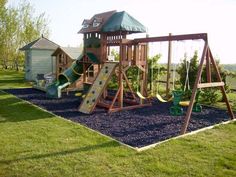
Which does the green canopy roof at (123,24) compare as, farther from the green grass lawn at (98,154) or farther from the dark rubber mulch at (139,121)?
the green grass lawn at (98,154)

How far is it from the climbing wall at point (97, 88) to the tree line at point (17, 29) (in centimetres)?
2226

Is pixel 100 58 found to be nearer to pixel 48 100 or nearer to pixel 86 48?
pixel 86 48

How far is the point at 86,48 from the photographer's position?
40.5 ft

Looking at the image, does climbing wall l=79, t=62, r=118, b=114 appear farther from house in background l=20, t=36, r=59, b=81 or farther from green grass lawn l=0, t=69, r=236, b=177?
house in background l=20, t=36, r=59, b=81

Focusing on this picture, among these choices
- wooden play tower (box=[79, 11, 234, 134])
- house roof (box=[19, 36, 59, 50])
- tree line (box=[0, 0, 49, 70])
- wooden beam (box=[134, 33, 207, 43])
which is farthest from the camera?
tree line (box=[0, 0, 49, 70])

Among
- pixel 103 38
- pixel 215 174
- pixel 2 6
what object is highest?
pixel 2 6

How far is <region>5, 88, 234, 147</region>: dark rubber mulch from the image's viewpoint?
666cm

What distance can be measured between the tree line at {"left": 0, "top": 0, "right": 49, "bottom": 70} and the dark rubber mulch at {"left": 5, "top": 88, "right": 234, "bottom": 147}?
21.7 m

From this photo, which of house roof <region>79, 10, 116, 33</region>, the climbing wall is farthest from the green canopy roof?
the climbing wall

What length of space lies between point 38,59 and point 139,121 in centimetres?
1522

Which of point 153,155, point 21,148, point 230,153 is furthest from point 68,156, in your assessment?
point 230,153

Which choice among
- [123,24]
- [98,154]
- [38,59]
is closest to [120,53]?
[123,24]

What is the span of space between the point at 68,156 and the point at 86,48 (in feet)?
26.2

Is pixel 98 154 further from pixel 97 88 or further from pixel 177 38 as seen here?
pixel 97 88
